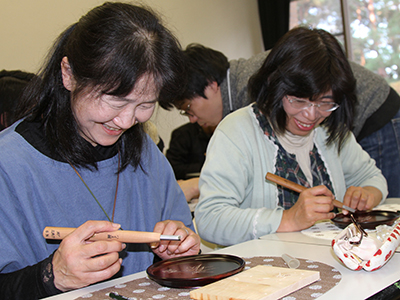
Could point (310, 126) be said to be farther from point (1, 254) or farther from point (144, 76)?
point (1, 254)

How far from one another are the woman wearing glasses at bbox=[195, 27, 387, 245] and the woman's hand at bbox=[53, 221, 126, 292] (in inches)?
26.1

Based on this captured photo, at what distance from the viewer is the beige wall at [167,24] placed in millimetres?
3186

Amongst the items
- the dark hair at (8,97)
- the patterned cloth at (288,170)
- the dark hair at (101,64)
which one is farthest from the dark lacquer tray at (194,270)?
the dark hair at (8,97)

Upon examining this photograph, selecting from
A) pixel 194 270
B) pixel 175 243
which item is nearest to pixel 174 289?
pixel 194 270

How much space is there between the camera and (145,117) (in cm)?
109

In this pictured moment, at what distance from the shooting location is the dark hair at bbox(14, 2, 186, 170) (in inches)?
38.7

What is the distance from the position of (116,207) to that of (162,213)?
0.19 metres

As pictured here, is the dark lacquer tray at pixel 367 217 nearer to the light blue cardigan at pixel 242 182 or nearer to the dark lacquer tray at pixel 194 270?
the light blue cardigan at pixel 242 182

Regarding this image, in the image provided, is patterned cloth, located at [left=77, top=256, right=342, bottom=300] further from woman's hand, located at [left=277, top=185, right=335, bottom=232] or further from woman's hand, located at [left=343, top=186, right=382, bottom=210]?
woman's hand, located at [left=343, top=186, right=382, bottom=210]

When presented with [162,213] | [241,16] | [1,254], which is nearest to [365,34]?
[241,16]

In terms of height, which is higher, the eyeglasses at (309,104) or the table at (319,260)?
the eyeglasses at (309,104)

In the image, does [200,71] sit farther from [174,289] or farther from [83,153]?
[174,289]

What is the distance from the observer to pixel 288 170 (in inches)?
66.5

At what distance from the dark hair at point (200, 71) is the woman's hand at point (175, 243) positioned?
3.88ft
